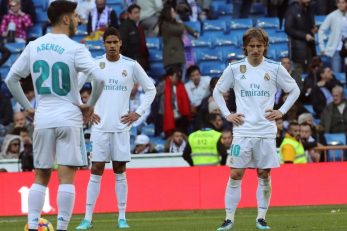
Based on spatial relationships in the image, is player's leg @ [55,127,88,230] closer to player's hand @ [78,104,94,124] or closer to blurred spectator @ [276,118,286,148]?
player's hand @ [78,104,94,124]

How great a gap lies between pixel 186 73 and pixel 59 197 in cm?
1527

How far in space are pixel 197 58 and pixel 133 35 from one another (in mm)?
2323

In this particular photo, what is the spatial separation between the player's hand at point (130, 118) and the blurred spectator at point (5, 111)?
10.5 meters

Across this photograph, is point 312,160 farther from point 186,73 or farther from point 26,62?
point 26,62

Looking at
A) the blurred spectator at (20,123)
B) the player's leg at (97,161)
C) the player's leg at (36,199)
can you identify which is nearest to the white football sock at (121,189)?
the player's leg at (97,161)

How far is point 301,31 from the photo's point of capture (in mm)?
27219

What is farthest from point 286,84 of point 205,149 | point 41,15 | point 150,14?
point 41,15

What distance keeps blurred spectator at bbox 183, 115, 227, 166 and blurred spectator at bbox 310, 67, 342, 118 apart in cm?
421

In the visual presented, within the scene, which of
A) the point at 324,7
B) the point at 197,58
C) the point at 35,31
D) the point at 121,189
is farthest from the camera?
the point at 35,31

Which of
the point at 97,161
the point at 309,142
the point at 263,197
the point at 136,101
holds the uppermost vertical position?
the point at 136,101

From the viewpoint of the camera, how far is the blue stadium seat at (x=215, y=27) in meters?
28.9

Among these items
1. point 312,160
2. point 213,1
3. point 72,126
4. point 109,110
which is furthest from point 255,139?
point 213,1

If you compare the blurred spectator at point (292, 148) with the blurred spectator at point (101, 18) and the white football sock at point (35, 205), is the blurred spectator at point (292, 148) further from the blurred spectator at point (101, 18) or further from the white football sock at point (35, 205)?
the white football sock at point (35, 205)

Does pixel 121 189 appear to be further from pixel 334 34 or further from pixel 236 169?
pixel 334 34
